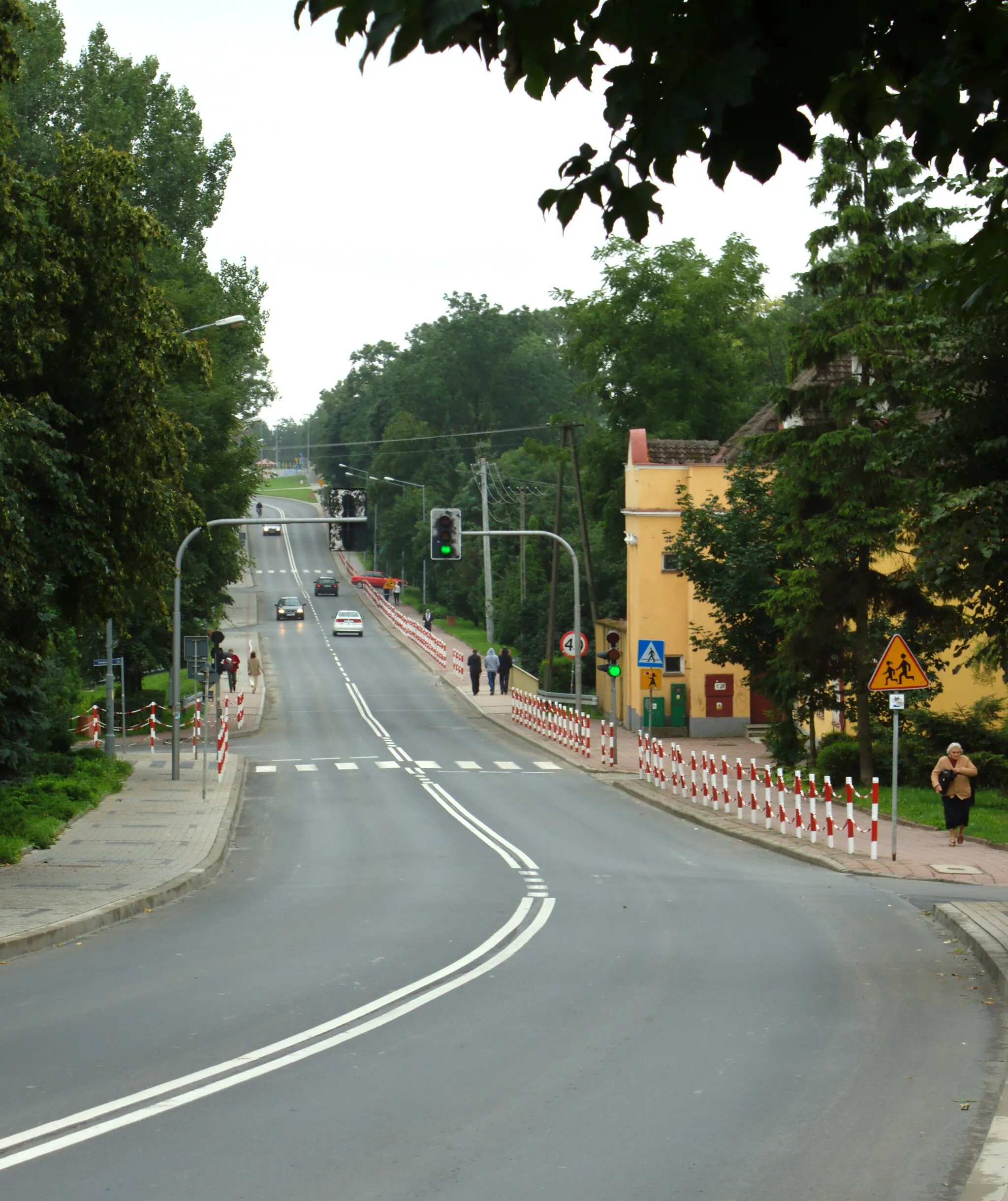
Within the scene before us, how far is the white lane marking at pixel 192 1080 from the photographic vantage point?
6871 millimetres

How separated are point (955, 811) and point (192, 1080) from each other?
15.1 meters

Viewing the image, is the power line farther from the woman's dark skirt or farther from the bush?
the woman's dark skirt

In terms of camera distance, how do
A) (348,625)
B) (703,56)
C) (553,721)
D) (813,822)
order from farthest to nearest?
(348,625) < (553,721) < (813,822) < (703,56)

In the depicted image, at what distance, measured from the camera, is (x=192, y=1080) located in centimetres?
805

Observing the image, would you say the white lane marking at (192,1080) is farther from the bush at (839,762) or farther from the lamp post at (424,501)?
the lamp post at (424,501)

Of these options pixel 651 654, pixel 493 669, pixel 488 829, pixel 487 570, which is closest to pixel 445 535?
pixel 651 654

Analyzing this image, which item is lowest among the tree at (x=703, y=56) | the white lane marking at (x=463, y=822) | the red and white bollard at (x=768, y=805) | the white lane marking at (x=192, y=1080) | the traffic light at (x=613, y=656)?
the white lane marking at (x=463, y=822)

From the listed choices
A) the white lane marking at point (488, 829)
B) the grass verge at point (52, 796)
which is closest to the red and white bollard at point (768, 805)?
the white lane marking at point (488, 829)

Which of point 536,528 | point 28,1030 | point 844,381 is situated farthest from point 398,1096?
point 536,528

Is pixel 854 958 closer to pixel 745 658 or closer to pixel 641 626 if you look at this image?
pixel 745 658

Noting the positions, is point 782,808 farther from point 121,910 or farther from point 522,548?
point 522,548

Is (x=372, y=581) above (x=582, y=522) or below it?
below

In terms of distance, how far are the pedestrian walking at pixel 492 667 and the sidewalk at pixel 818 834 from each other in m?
16.2

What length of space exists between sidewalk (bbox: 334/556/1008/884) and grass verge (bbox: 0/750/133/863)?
10.7 metres
